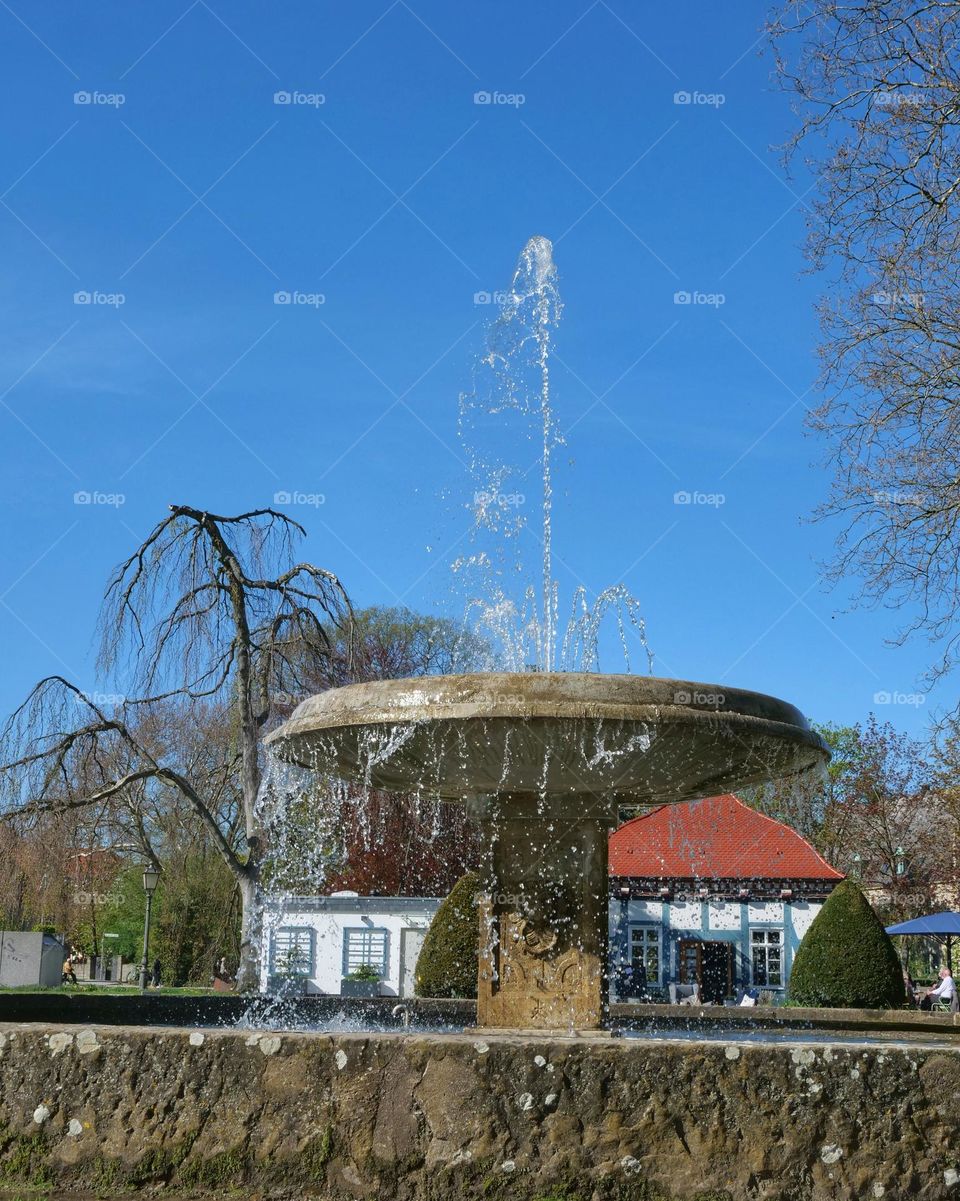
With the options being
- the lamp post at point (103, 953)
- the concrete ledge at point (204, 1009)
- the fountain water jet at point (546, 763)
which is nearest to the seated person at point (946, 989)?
the concrete ledge at point (204, 1009)

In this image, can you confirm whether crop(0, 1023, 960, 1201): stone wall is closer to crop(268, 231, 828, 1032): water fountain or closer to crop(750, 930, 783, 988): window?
crop(268, 231, 828, 1032): water fountain

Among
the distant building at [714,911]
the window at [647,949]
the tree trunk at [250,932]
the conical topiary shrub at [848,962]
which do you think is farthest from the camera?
the window at [647,949]

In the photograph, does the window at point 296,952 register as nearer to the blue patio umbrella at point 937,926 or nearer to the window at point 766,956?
the window at point 766,956

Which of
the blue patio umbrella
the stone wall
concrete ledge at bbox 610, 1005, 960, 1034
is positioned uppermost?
the blue patio umbrella

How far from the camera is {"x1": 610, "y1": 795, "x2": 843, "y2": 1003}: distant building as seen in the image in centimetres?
3559

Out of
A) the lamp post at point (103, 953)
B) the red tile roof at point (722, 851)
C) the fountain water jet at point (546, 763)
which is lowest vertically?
the lamp post at point (103, 953)

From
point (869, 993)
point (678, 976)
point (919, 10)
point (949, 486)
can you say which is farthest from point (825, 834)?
point (919, 10)

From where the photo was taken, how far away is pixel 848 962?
72.4 feet

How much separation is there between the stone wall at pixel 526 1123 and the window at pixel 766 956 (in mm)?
32743

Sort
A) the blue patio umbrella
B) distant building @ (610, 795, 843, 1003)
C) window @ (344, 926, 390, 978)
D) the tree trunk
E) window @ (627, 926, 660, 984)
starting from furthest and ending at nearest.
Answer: window @ (627, 926, 660, 984)
distant building @ (610, 795, 843, 1003)
window @ (344, 926, 390, 978)
the blue patio umbrella
the tree trunk

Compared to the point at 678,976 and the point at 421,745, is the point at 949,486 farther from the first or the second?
the point at 678,976

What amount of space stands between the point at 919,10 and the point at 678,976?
98.3ft

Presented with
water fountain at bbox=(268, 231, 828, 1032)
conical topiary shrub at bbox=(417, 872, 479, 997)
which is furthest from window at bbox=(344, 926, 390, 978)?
water fountain at bbox=(268, 231, 828, 1032)

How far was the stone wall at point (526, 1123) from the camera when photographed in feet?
14.6
